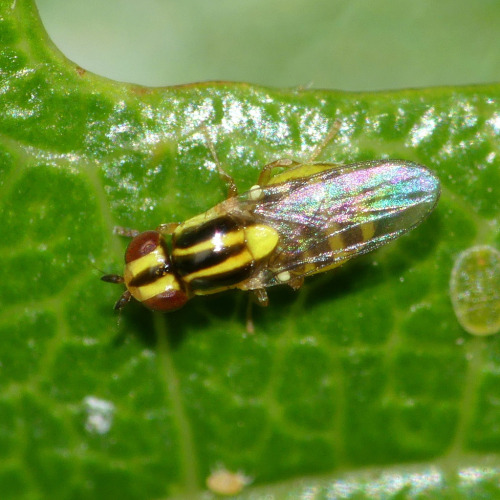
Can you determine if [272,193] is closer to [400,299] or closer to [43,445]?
[400,299]

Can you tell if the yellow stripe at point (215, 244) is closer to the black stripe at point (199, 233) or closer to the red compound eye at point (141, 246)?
the black stripe at point (199, 233)

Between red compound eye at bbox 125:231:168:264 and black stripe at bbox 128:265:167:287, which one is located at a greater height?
red compound eye at bbox 125:231:168:264

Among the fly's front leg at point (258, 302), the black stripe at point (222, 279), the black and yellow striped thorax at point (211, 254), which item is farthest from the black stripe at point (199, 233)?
the fly's front leg at point (258, 302)

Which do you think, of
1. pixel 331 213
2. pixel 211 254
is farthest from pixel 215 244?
pixel 331 213

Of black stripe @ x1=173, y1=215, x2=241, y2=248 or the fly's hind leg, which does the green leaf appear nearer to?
the fly's hind leg

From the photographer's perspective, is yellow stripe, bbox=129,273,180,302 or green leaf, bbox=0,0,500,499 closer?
green leaf, bbox=0,0,500,499

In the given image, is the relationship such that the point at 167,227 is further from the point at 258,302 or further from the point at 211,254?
the point at 258,302

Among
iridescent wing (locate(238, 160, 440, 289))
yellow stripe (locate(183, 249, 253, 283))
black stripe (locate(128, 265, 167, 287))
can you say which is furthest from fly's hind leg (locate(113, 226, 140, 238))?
iridescent wing (locate(238, 160, 440, 289))

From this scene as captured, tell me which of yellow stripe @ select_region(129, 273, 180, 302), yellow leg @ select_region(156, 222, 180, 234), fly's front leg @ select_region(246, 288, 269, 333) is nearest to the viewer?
yellow stripe @ select_region(129, 273, 180, 302)
